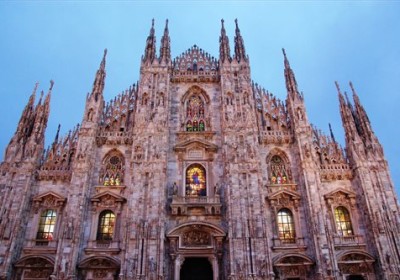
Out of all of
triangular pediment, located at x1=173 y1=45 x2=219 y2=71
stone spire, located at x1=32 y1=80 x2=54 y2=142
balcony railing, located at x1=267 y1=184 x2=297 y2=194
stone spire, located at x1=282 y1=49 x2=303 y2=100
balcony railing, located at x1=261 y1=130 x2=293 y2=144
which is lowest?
balcony railing, located at x1=267 y1=184 x2=297 y2=194

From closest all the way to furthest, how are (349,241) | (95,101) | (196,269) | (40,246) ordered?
(40,246) < (349,241) < (196,269) < (95,101)

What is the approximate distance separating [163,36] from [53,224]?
1762 centimetres

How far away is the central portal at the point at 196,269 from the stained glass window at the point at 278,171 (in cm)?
719

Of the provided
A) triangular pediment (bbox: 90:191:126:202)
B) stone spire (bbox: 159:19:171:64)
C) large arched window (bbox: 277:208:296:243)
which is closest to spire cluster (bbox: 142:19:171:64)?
stone spire (bbox: 159:19:171:64)

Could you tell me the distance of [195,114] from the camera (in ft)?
83.2

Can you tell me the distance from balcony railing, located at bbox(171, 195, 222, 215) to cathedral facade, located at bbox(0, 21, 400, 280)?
0.22ft

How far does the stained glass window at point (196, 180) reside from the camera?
22125 mm

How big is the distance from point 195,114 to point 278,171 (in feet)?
25.5

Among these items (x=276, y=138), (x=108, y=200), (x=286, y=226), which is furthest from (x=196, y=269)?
(x=276, y=138)

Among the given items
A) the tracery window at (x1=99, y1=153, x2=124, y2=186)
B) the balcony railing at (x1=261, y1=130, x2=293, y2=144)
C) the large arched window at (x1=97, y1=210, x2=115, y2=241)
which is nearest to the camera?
the large arched window at (x1=97, y1=210, x2=115, y2=241)

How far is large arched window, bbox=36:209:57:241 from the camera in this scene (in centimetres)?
2047

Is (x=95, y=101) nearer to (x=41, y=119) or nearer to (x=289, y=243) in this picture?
(x=41, y=119)

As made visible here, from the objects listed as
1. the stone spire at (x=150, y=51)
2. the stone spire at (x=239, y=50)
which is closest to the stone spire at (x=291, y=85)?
the stone spire at (x=239, y=50)

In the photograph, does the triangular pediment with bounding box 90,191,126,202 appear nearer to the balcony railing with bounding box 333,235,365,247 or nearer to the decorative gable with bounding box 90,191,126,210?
the decorative gable with bounding box 90,191,126,210
